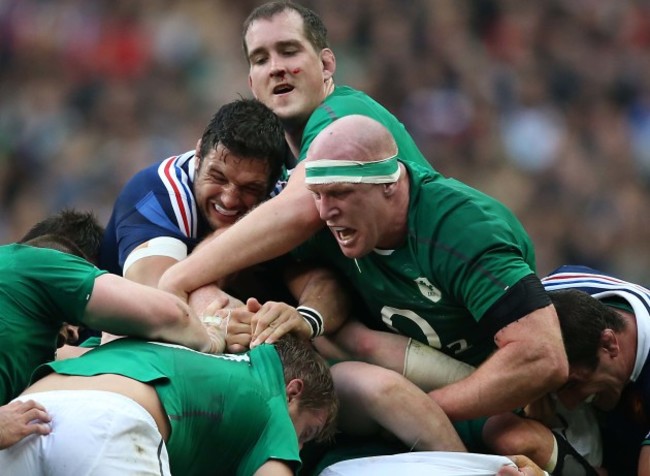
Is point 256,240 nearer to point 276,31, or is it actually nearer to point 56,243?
point 56,243

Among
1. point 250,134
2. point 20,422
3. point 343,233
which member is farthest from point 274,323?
point 20,422

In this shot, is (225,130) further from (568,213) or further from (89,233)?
Answer: (568,213)

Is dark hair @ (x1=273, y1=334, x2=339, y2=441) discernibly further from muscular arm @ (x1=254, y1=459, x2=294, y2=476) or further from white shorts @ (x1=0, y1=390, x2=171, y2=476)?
white shorts @ (x1=0, y1=390, x2=171, y2=476)

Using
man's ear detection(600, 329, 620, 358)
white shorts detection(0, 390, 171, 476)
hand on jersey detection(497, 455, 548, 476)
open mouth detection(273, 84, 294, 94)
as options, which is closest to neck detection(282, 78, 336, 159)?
open mouth detection(273, 84, 294, 94)

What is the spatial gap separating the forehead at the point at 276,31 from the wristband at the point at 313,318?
4.41 ft

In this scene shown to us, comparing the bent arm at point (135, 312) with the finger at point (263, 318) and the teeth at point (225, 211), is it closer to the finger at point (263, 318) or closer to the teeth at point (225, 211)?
the finger at point (263, 318)

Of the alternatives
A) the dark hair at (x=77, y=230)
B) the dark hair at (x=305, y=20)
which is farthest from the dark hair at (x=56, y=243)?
the dark hair at (x=305, y=20)

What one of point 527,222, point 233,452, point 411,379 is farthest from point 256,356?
point 527,222

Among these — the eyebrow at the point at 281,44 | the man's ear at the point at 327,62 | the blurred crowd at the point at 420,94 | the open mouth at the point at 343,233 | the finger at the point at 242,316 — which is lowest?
the blurred crowd at the point at 420,94

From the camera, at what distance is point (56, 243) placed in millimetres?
4656

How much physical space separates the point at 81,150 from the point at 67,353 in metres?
5.74

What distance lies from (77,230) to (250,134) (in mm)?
968

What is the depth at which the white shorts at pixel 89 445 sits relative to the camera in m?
3.67

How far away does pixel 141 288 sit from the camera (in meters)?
4.04
